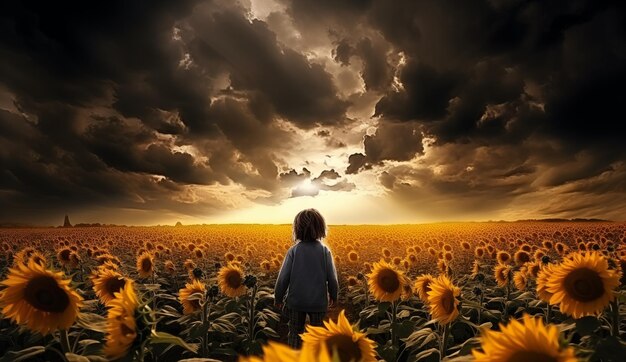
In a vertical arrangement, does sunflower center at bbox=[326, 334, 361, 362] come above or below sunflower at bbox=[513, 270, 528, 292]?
above

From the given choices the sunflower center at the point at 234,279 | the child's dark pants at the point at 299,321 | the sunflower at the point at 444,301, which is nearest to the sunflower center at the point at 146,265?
the sunflower center at the point at 234,279

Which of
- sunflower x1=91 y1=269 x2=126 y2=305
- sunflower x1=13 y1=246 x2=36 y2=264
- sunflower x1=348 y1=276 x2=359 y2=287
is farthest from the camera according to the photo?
sunflower x1=348 y1=276 x2=359 y2=287

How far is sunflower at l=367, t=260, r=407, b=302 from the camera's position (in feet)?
19.9

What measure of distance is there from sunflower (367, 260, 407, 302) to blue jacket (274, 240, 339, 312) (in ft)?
2.57

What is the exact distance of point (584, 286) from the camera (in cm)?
378

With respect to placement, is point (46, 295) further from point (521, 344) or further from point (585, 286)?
point (585, 286)

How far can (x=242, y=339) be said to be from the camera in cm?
819

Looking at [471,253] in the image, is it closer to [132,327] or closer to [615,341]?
[615,341]

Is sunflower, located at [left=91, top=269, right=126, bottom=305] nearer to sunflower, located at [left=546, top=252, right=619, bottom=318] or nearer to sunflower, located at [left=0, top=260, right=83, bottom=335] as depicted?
sunflower, located at [left=0, top=260, right=83, bottom=335]

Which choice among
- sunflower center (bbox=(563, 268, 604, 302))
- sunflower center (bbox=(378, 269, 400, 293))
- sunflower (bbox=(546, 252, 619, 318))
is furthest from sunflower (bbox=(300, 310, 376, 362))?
sunflower center (bbox=(378, 269, 400, 293))

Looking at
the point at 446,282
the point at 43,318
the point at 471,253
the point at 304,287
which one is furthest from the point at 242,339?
the point at 471,253

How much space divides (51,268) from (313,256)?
13.2 ft

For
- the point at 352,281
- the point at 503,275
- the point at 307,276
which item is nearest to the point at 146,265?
the point at 307,276

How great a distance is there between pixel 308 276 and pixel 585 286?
374 cm
